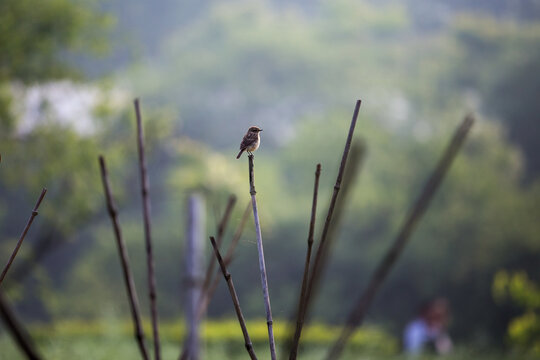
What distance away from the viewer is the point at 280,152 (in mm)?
8727

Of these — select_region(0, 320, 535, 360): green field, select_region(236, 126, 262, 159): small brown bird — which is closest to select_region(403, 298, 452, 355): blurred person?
select_region(0, 320, 535, 360): green field

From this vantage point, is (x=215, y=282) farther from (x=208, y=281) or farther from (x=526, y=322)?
(x=526, y=322)

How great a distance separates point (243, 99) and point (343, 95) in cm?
141

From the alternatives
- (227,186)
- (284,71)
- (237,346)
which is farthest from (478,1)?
(237,346)

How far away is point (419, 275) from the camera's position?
7195 mm

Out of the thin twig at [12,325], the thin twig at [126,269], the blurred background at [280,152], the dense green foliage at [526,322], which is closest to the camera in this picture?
the thin twig at [12,325]

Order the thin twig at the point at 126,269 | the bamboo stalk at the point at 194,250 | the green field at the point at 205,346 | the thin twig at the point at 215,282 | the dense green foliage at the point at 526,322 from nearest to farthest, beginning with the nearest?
1. the thin twig at the point at 126,269
2. the thin twig at the point at 215,282
3. the bamboo stalk at the point at 194,250
4. the green field at the point at 205,346
5. the dense green foliage at the point at 526,322

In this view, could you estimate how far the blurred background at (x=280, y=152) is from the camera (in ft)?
16.3

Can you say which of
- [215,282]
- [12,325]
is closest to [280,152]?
[215,282]

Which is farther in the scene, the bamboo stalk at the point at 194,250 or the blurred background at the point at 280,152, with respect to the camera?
the blurred background at the point at 280,152

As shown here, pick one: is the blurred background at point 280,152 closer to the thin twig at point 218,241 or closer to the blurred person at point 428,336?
the blurred person at point 428,336

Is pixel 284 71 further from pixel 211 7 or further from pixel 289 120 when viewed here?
pixel 211 7

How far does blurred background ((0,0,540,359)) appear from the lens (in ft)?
16.3

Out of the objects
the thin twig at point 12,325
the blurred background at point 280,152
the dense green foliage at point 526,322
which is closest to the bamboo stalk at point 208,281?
the thin twig at point 12,325
